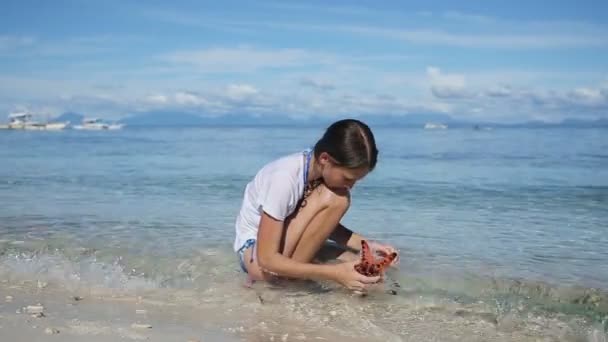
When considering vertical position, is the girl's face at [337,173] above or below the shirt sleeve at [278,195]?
above

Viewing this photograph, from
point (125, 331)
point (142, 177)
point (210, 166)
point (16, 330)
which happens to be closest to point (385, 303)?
point (125, 331)

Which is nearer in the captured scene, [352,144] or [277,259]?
[352,144]

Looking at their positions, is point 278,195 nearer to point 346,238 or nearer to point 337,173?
point 337,173

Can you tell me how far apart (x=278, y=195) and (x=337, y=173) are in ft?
1.23

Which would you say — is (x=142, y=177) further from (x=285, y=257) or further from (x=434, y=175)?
(x=285, y=257)

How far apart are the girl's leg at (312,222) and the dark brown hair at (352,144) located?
46 cm

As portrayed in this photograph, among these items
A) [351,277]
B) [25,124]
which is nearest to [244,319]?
[351,277]

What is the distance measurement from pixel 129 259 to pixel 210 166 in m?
11.1

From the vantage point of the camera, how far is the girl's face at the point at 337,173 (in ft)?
12.7

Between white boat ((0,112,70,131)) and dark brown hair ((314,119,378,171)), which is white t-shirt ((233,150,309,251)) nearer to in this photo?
dark brown hair ((314,119,378,171))

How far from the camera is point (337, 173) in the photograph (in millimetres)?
3928

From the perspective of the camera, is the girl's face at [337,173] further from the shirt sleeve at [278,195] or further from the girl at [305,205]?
the shirt sleeve at [278,195]

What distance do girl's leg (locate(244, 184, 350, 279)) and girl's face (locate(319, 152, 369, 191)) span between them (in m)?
0.16

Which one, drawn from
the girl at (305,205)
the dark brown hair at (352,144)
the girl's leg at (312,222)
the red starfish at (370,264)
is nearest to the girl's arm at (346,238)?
the girl at (305,205)
